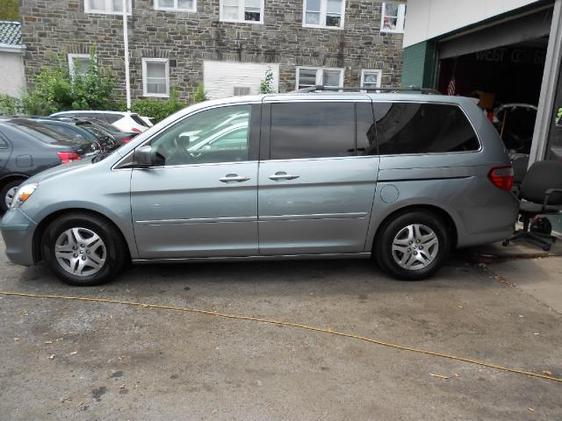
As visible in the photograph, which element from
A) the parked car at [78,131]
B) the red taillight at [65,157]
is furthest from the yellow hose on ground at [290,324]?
the parked car at [78,131]

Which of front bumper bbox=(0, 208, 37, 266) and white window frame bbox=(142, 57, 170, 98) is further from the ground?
white window frame bbox=(142, 57, 170, 98)

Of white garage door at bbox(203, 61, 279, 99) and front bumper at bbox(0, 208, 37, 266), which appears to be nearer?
front bumper at bbox(0, 208, 37, 266)

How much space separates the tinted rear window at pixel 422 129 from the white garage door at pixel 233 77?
15.7m

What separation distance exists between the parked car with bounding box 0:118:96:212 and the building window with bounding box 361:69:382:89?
15.6 m

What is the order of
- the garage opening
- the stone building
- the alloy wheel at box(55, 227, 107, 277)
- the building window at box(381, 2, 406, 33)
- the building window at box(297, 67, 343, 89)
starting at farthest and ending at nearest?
the building window at box(297, 67, 343, 89), the building window at box(381, 2, 406, 33), the stone building, the garage opening, the alloy wheel at box(55, 227, 107, 277)

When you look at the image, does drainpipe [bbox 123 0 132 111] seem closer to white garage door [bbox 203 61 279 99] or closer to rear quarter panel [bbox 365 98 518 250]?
white garage door [bbox 203 61 279 99]

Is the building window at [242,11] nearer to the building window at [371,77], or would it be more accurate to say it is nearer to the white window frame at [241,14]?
the white window frame at [241,14]

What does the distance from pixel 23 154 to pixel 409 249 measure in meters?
5.69

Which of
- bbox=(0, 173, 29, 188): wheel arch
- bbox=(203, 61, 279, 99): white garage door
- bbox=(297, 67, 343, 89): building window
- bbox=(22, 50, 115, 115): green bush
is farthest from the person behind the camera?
bbox=(297, 67, 343, 89): building window

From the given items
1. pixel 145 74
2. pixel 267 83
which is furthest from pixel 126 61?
pixel 267 83

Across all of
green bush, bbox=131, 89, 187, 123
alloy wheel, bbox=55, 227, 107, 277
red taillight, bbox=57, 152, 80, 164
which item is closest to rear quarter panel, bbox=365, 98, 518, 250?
alloy wheel, bbox=55, 227, 107, 277

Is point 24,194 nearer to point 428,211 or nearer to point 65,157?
point 65,157

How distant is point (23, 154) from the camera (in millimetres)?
7297

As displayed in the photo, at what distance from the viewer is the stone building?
19.2 m
